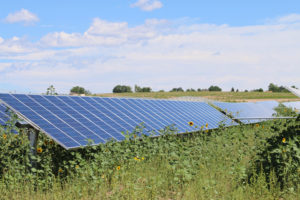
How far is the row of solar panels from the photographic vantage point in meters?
9.62

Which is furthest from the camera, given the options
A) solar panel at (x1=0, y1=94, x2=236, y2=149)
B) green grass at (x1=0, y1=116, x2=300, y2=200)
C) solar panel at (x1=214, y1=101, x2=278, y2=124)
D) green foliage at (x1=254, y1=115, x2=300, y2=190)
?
solar panel at (x1=214, y1=101, x2=278, y2=124)

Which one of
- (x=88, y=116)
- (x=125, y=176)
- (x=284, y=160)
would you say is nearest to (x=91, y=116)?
(x=88, y=116)

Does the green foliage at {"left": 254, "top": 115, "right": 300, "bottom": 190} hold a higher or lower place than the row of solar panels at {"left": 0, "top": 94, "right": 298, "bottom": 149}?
lower

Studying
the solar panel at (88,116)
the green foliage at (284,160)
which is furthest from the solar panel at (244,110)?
the green foliage at (284,160)

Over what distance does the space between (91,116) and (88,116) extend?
0.14 meters

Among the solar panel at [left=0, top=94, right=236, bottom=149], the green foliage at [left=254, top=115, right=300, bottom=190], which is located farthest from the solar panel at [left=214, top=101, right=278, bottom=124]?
the green foliage at [left=254, top=115, right=300, bottom=190]

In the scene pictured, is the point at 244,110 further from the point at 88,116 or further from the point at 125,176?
the point at 125,176

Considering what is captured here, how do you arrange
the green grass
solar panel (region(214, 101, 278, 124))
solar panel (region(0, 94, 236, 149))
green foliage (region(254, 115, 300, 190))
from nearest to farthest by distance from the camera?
the green grass < green foliage (region(254, 115, 300, 190)) < solar panel (region(0, 94, 236, 149)) < solar panel (region(214, 101, 278, 124))

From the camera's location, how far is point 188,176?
26.1 feet

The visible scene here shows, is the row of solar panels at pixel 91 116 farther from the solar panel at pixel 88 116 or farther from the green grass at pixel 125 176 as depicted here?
the green grass at pixel 125 176

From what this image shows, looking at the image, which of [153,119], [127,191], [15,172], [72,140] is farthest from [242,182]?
[153,119]

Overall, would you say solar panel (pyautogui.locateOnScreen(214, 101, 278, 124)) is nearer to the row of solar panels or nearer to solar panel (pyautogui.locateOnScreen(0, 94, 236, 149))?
the row of solar panels

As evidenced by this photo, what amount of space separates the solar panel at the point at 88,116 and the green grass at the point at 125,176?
1.67 ft

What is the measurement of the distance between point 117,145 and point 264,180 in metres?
3.73
